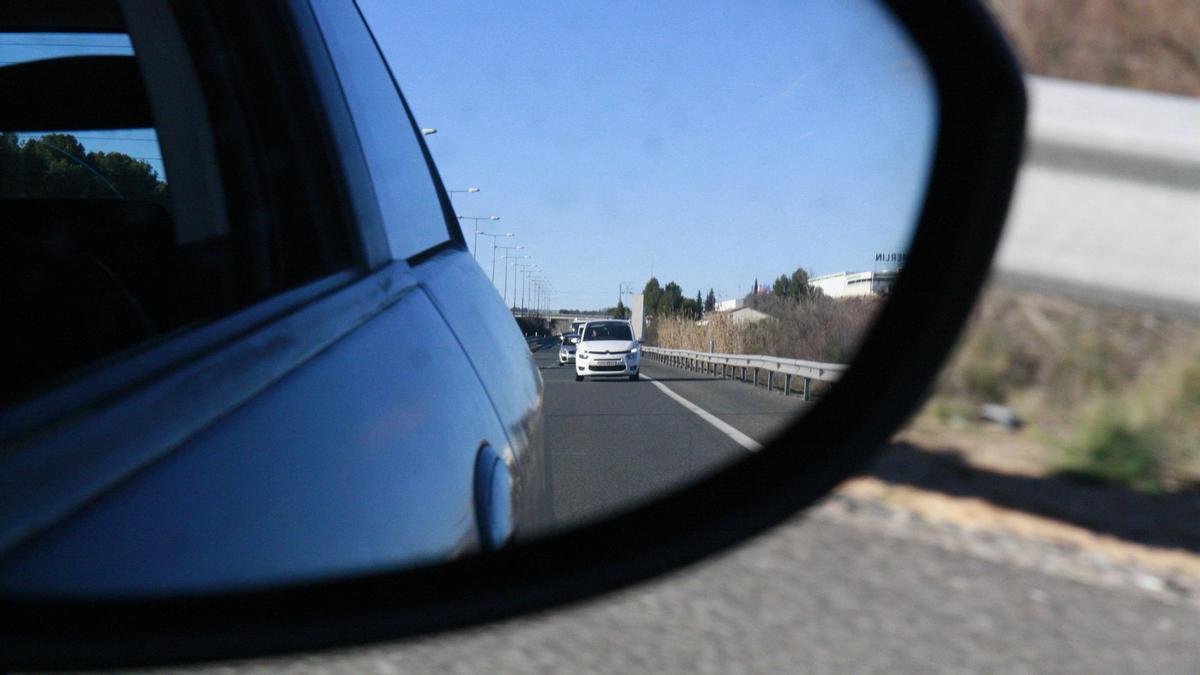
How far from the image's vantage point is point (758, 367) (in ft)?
7.86

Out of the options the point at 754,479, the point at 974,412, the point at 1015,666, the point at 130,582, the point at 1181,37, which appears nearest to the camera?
the point at 130,582

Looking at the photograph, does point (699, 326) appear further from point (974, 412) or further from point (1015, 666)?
point (974, 412)

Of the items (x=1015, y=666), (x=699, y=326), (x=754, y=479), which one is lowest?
(x=1015, y=666)

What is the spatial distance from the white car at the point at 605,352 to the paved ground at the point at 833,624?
0.18 feet

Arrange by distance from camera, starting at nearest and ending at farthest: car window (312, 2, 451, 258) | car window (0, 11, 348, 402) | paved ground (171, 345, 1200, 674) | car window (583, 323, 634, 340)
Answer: car window (0, 11, 348, 402), car window (312, 2, 451, 258), car window (583, 323, 634, 340), paved ground (171, 345, 1200, 674)

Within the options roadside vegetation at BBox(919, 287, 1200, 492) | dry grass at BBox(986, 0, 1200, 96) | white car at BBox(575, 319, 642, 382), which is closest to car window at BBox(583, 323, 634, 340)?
white car at BBox(575, 319, 642, 382)

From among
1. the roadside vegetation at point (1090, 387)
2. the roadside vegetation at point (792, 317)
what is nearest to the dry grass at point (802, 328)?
the roadside vegetation at point (792, 317)

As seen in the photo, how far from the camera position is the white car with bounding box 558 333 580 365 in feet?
11.4

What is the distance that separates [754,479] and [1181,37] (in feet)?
28.1

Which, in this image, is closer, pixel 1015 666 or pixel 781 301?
pixel 781 301

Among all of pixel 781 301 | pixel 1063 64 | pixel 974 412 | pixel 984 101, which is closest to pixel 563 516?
pixel 781 301

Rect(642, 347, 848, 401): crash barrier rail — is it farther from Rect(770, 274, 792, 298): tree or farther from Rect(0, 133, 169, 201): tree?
Rect(0, 133, 169, 201): tree

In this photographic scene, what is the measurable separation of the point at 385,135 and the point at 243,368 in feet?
3.29

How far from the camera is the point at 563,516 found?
5.70 feet
